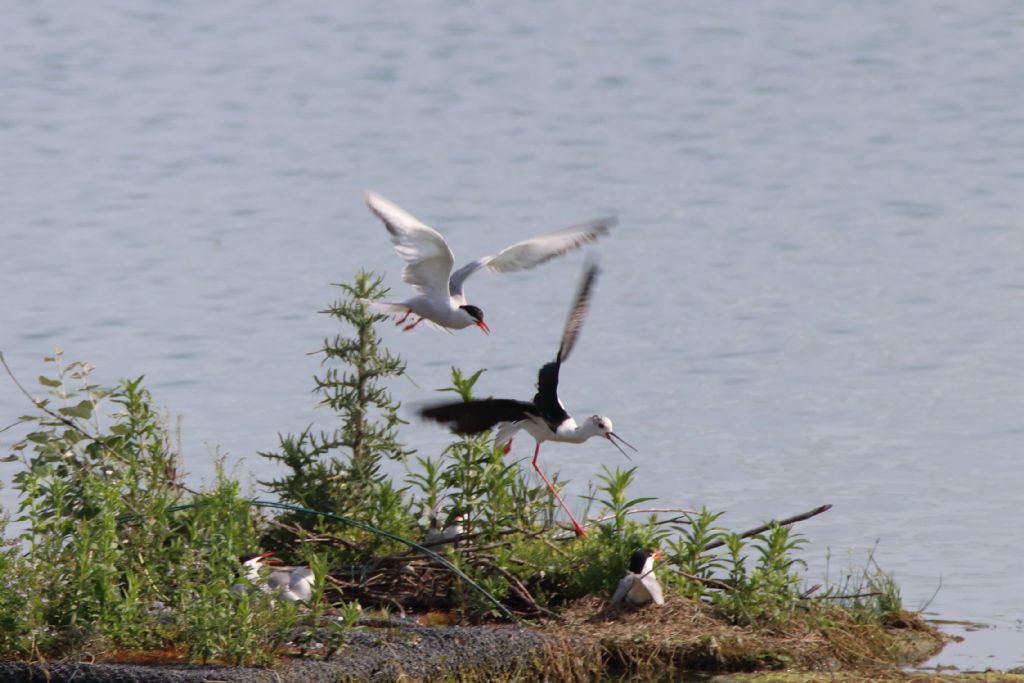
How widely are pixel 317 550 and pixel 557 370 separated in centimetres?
146

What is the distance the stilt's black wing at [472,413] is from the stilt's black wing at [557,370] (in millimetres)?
155

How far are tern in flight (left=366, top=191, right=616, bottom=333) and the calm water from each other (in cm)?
143

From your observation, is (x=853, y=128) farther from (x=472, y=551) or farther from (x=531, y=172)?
(x=472, y=551)

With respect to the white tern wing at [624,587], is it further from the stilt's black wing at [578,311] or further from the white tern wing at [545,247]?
the white tern wing at [545,247]

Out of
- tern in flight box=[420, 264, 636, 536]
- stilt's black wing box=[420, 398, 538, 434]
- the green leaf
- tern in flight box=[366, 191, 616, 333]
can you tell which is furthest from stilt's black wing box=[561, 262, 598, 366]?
the green leaf

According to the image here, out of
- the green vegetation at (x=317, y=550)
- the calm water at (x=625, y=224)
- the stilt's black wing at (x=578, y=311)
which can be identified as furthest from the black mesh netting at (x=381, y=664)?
the calm water at (x=625, y=224)

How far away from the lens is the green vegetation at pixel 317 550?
25.4 feet

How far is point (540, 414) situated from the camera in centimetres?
943

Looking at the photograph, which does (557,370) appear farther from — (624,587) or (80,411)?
(80,411)

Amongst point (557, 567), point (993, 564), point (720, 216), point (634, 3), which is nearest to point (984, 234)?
point (720, 216)

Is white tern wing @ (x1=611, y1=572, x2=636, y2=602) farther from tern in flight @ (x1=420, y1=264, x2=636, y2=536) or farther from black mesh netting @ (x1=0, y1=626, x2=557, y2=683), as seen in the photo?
tern in flight @ (x1=420, y1=264, x2=636, y2=536)

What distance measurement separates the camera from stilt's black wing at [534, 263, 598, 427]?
9.42 metres

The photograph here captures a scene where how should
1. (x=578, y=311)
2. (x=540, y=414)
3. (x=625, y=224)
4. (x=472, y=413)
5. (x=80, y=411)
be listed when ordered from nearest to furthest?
(x=80, y=411) < (x=472, y=413) < (x=540, y=414) < (x=578, y=311) < (x=625, y=224)

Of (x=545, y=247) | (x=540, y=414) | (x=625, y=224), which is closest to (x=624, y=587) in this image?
(x=540, y=414)
